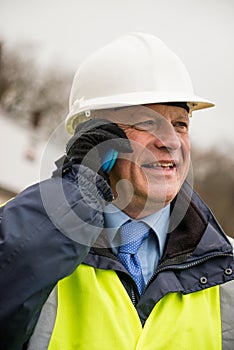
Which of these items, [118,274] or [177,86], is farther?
[177,86]

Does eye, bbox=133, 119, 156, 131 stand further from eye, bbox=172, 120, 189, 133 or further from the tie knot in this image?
the tie knot

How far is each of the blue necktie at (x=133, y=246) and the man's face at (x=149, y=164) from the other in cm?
5

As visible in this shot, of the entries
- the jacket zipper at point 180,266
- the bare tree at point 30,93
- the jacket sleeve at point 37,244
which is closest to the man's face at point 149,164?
the jacket zipper at point 180,266

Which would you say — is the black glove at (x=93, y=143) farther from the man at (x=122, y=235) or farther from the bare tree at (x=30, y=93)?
the bare tree at (x=30, y=93)

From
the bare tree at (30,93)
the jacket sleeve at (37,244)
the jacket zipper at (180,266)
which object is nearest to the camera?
the jacket sleeve at (37,244)

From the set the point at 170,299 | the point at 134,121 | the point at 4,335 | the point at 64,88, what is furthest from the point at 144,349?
the point at 64,88

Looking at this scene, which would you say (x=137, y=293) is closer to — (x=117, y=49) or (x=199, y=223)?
(x=199, y=223)

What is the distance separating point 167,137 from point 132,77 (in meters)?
0.30

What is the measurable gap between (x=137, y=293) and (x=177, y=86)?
84cm

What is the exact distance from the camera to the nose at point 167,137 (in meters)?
1.97

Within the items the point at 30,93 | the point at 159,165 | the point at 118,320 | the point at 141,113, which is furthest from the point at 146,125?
the point at 30,93

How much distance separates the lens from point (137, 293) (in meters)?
1.87

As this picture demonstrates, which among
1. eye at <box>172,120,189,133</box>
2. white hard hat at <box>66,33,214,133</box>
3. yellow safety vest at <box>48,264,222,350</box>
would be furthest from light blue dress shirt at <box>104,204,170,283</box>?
white hard hat at <box>66,33,214,133</box>

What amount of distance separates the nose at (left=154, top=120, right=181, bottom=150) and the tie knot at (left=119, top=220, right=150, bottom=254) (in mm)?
316
